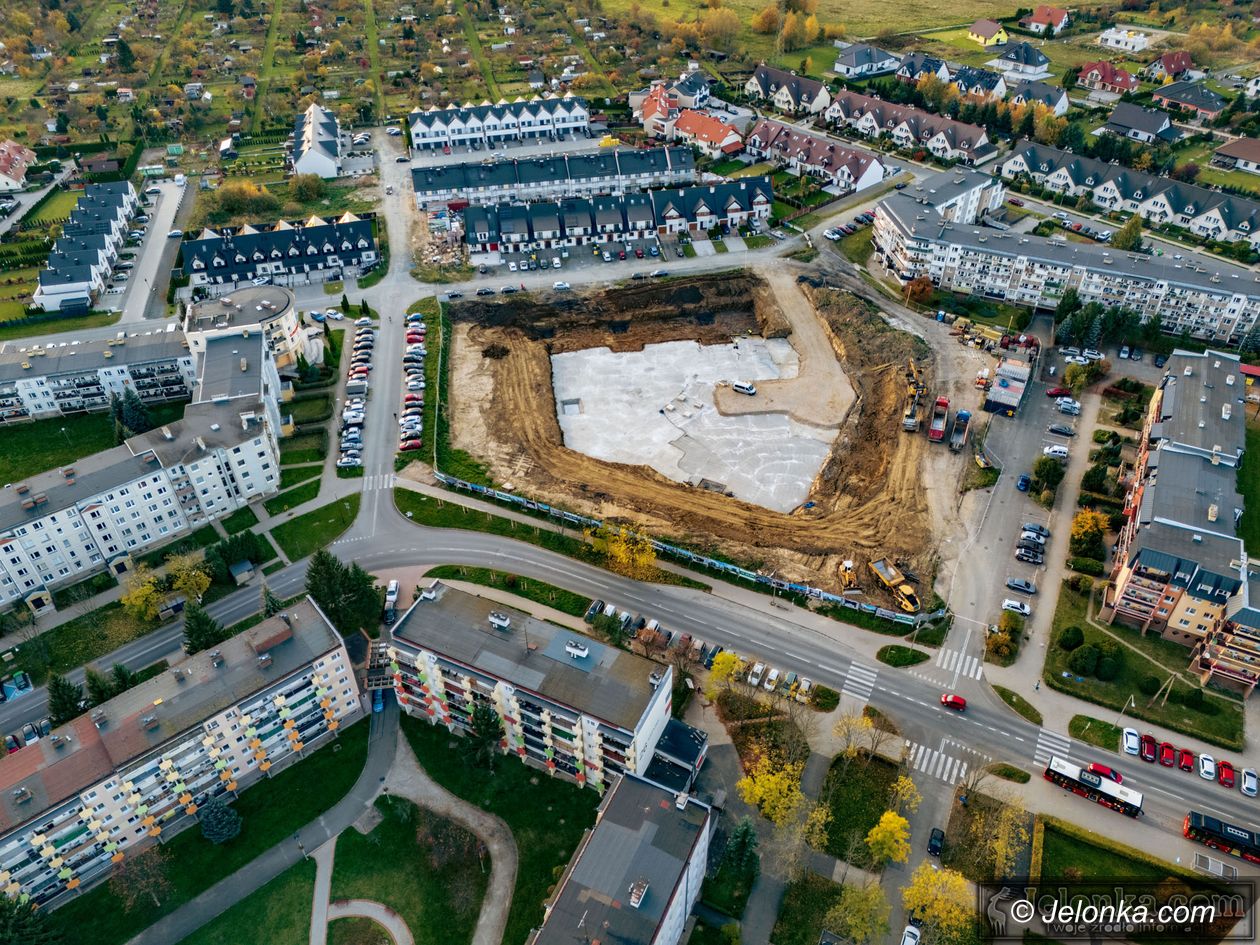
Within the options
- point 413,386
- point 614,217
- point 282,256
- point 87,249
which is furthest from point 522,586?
point 87,249

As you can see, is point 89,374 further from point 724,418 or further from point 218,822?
point 724,418

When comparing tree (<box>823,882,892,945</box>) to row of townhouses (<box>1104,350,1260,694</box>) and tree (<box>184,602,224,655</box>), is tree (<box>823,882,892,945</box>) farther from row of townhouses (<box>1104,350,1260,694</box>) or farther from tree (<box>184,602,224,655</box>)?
tree (<box>184,602,224,655</box>)

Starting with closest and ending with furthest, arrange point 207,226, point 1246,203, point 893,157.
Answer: point 1246,203 → point 207,226 → point 893,157

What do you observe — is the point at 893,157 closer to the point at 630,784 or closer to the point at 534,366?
the point at 534,366

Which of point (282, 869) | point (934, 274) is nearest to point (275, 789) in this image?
point (282, 869)

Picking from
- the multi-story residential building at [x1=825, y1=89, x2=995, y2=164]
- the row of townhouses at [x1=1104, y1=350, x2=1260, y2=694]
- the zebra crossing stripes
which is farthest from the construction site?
the multi-story residential building at [x1=825, y1=89, x2=995, y2=164]

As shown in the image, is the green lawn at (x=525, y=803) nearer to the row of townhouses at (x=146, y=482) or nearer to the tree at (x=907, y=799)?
the tree at (x=907, y=799)

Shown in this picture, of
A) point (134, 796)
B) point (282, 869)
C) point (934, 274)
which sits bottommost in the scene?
point (282, 869)
